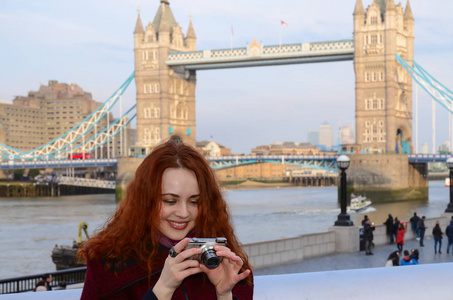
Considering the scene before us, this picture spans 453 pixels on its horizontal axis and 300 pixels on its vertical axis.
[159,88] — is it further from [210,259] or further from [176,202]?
[210,259]

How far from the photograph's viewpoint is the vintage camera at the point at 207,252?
1047 millimetres

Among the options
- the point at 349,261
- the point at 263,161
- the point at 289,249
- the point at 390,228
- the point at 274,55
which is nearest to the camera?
the point at 289,249

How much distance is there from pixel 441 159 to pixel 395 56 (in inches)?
281

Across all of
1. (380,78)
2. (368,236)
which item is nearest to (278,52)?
(380,78)

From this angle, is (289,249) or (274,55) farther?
(274,55)

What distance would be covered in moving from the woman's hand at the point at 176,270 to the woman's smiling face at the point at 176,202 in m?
0.18

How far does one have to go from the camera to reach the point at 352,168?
1484 inches

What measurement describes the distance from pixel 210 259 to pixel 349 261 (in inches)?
321

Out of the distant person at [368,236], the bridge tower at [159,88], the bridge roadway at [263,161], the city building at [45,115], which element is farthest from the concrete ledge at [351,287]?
the city building at [45,115]

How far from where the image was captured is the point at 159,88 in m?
45.7

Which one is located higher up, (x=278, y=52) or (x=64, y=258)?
(x=278, y=52)

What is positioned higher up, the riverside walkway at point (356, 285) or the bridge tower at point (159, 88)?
the bridge tower at point (159, 88)

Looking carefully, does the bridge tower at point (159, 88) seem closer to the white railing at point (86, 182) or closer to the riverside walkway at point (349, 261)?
the white railing at point (86, 182)

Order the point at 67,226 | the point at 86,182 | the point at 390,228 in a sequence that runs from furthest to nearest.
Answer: the point at 86,182 < the point at 67,226 < the point at 390,228
